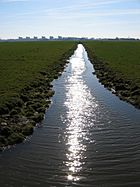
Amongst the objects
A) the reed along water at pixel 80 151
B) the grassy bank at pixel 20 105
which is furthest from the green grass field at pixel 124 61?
the reed along water at pixel 80 151

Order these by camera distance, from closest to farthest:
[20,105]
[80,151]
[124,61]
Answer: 1. [80,151]
2. [20,105]
3. [124,61]

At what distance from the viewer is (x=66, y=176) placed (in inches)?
555

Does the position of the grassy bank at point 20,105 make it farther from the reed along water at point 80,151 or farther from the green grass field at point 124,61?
the green grass field at point 124,61

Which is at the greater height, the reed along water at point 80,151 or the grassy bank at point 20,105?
the grassy bank at point 20,105

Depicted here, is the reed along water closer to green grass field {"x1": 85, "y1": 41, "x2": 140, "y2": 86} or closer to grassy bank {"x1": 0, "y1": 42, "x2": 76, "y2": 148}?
grassy bank {"x1": 0, "y1": 42, "x2": 76, "y2": 148}

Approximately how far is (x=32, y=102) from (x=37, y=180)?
1254cm

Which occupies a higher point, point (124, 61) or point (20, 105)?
point (20, 105)

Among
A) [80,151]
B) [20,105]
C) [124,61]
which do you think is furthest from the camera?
[124,61]

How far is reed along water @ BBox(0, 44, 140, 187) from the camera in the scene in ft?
45.7

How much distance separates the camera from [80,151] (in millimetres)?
16844

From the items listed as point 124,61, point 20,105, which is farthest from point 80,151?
point 124,61

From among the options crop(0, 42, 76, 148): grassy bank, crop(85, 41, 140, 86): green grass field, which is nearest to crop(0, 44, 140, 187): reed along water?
crop(0, 42, 76, 148): grassy bank

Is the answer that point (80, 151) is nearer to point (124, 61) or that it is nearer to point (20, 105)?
point (20, 105)

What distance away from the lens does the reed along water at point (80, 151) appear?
13.9 meters
